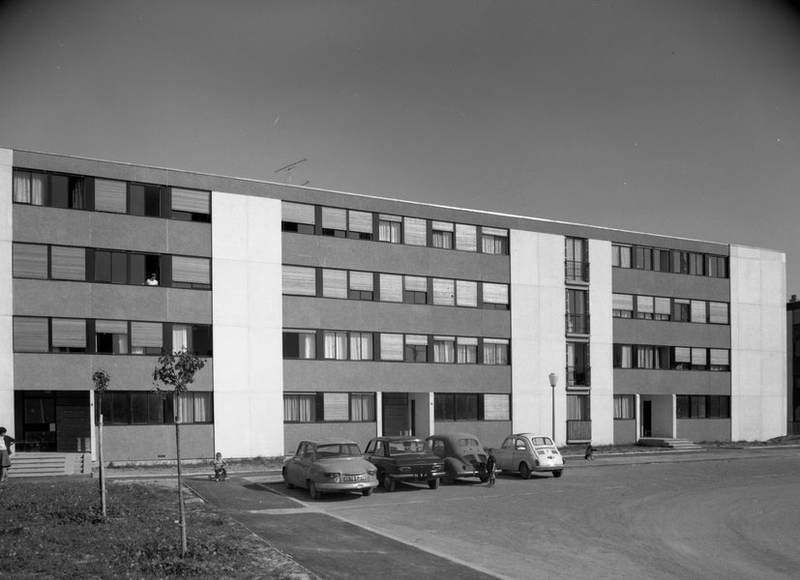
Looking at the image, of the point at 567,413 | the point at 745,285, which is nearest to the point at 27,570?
the point at 567,413

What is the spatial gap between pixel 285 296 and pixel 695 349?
92.1ft

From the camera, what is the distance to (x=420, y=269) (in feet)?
141

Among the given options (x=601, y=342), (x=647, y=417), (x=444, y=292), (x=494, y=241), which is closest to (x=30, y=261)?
(x=444, y=292)

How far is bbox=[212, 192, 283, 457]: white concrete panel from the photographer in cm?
3734

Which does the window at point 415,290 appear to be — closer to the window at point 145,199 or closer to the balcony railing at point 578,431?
the balcony railing at point 578,431

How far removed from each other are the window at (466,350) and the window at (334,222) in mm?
8786

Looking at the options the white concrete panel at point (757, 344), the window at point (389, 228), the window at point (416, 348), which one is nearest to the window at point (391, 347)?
the window at point (416, 348)

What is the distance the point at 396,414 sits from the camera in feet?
141

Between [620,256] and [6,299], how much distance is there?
33.8 meters

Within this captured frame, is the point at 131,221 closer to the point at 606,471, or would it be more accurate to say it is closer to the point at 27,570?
the point at 606,471

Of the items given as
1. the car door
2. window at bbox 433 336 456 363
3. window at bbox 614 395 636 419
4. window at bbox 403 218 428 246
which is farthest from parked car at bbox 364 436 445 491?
window at bbox 614 395 636 419

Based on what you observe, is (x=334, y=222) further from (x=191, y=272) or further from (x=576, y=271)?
(x=576, y=271)

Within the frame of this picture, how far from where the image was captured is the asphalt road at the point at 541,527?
1423 cm

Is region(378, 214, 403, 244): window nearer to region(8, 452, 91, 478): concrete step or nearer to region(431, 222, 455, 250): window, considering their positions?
region(431, 222, 455, 250): window
